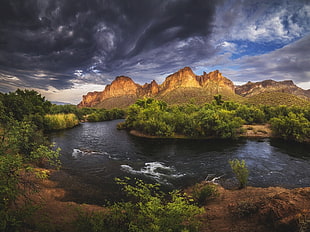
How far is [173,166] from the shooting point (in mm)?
18812

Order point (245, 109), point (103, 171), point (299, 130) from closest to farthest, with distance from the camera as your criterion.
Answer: point (103, 171), point (299, 130), point (245, 109)

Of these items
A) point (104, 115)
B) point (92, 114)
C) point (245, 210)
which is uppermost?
point (92, 114)

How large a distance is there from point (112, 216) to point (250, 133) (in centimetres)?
4007

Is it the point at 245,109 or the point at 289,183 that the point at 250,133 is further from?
the point at 289,183

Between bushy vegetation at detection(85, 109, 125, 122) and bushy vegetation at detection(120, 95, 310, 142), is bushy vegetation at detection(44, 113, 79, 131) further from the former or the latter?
bushy vegetation at detection(120, 95, 310, 142)

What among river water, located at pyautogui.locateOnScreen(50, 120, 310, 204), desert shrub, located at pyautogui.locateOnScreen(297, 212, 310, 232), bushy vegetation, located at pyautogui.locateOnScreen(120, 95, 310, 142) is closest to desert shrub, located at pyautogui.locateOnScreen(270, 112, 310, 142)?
bushy vegetation, located at pyautogui.locateOnScreen(120, 95, 310, 142)

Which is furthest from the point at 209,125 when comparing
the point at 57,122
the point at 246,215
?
the point at 57,122

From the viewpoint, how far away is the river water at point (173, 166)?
13.8m

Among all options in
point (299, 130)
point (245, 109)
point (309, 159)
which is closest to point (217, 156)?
point (309, 159)

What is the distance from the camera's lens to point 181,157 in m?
22.2

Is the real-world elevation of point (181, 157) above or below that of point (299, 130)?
below

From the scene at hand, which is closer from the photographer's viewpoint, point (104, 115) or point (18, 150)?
point (18, 150)

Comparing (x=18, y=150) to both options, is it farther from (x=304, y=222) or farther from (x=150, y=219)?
(x=304, y=222)

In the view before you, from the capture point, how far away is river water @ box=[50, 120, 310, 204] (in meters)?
13.8
